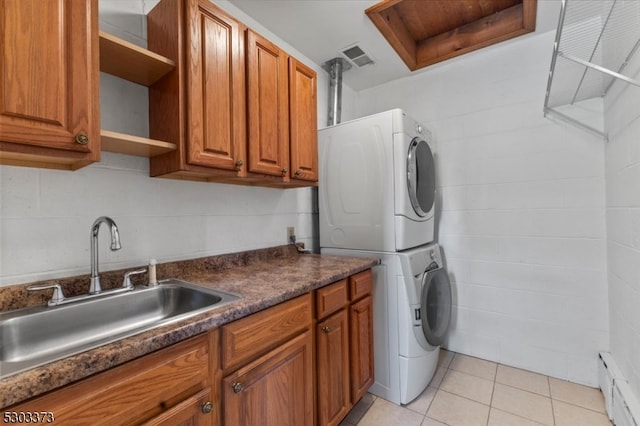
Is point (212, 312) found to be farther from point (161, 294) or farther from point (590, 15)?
point (590, 15)

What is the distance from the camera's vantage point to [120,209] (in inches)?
50.3

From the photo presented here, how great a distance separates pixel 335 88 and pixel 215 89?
4.72 ft

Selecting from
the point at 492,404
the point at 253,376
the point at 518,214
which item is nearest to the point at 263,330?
the point at 253,376

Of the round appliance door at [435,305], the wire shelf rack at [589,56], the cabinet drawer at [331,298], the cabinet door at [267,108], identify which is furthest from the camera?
the round appliance door at [435,305]

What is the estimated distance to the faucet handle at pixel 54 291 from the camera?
1001 mm

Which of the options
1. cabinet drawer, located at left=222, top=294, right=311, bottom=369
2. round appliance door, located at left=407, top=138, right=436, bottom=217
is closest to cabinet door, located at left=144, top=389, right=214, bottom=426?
cabinet drawer, located at left=222, top=294, right=311, bottom=369

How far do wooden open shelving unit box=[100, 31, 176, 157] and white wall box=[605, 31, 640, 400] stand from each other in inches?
79.7

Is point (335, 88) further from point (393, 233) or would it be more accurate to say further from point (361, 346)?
point (361, 346)

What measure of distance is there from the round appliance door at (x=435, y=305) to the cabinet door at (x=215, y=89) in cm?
143

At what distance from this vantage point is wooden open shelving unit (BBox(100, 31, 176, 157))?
1.07 meters

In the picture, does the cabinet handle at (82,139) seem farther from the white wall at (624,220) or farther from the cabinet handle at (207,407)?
the white wall at (624,220)

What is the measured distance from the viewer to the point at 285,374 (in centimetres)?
116

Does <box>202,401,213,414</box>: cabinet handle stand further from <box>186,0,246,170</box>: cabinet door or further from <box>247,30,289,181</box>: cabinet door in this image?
<box>247,30,289,181</box>: cabinet door

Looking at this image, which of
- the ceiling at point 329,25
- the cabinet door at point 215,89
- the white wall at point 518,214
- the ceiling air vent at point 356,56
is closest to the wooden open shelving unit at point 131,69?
the cabinet door at point 215,89
